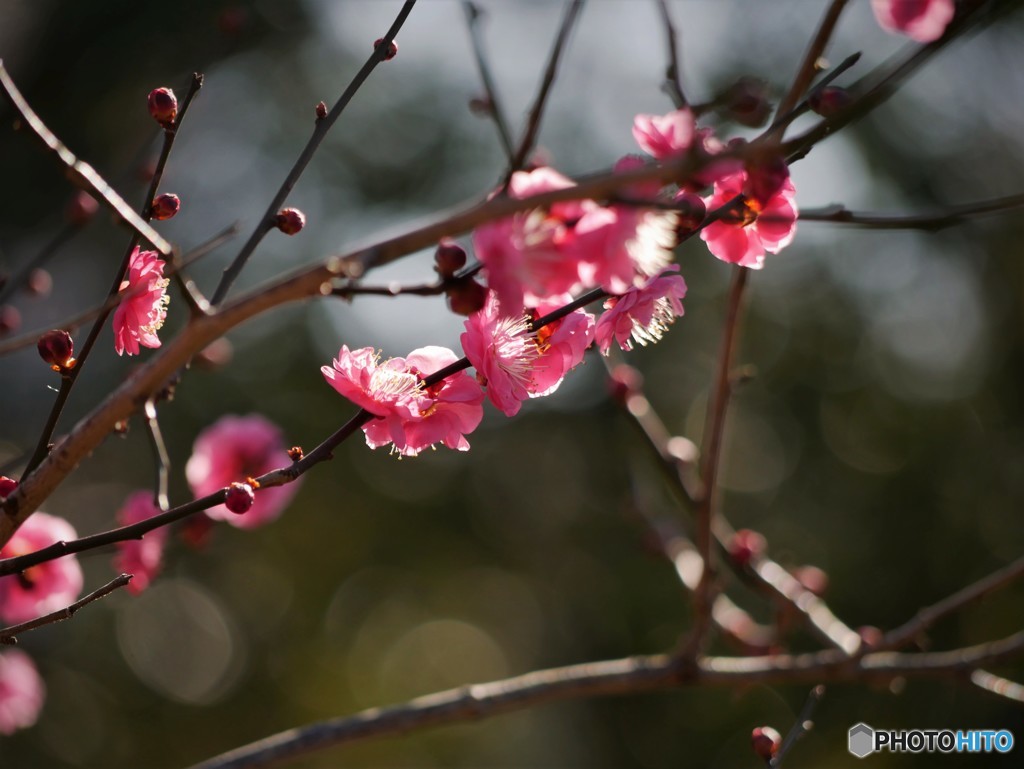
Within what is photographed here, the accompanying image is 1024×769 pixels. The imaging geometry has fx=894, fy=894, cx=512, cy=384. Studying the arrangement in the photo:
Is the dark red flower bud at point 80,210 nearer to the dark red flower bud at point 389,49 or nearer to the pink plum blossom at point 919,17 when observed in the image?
the dark red flower bud at point 389,49

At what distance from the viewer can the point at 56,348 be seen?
3.10 ft

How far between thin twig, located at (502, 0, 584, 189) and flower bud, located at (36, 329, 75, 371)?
53 centimetres

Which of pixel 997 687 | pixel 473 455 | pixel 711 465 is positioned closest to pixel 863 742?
pixel 997 687

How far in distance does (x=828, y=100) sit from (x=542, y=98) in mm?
289

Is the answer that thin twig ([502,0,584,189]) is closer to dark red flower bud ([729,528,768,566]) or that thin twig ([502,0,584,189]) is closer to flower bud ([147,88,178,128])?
flower bud ([147,88,178,128])

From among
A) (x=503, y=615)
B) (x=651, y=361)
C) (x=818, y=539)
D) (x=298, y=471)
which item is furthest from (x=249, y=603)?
(x=298, y=471)

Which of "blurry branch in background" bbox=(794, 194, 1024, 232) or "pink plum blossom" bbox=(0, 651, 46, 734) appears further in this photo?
"pink plum blossom" bbox=(0, 651, 46, 734)

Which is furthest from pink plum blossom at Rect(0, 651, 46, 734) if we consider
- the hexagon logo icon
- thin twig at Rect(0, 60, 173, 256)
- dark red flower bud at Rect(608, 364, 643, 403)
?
the hexagon logo icon

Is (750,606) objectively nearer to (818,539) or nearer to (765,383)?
(818,539)

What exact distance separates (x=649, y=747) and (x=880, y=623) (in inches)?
71.9

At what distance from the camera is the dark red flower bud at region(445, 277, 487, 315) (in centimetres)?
72

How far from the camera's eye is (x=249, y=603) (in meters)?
7.29

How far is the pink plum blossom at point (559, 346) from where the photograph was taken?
97 cm

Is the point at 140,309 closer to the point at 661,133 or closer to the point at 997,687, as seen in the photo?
the point at 661,133
